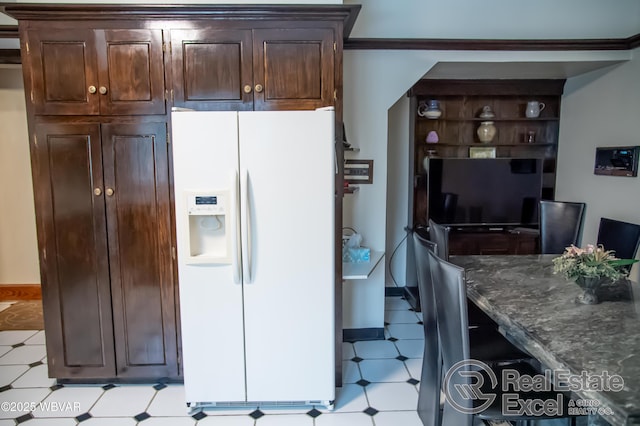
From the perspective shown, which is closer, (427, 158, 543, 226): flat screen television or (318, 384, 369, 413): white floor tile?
(318, 384, 369, 413): white floor tile

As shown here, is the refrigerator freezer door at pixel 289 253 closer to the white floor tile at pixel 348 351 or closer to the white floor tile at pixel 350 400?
the white floor tile at pixel 350 400

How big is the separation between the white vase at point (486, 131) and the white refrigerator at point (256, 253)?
2.41 meters

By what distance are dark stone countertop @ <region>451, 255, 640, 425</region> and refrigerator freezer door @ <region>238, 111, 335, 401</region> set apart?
86 centimetres

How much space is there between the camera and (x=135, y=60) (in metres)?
2.41

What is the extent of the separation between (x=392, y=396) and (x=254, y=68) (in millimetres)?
2220

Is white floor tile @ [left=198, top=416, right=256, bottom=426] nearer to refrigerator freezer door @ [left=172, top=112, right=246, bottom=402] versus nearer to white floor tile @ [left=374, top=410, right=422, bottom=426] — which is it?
refrigerator freezer door @ [left=172, top=112, right=246, bottom=402]

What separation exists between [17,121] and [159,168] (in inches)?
103

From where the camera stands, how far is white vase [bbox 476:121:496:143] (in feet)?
13.1

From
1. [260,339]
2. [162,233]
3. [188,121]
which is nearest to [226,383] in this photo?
[260,339]

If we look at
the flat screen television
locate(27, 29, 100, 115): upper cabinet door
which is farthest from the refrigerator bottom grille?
the flat screen television

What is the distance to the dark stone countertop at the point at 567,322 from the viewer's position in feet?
3.81

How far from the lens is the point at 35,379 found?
8.93ft

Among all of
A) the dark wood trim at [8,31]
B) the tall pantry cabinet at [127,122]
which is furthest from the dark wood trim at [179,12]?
the dark wood trim at [8,31]

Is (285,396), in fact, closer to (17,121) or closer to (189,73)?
(189,73)
